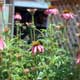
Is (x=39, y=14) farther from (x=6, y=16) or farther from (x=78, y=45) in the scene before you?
(x=78, y=45)

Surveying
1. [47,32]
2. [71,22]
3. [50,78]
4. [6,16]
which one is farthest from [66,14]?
[6,16]

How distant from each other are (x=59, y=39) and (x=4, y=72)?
0.48 metres

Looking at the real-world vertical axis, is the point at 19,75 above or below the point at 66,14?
below

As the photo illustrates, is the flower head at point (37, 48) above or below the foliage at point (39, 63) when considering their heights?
above

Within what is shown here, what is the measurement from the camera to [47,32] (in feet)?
7.78

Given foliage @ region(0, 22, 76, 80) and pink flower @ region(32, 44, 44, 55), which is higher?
pink flower @ region(32, 44, 44, 55)

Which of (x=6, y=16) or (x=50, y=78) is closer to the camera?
(x=50, y=78)

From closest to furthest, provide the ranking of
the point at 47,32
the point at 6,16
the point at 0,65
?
the point at 0,65 → the point at 47,32 → the point at 6,16

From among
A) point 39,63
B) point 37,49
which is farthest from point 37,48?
point 39,63

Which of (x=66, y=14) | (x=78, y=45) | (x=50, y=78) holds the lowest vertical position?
(x=50, y=78)

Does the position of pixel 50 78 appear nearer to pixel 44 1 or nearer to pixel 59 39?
pixel 59 39

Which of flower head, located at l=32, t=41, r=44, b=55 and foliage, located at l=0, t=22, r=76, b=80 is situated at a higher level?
flower head, located at l=32, t=41, r=44, b=55

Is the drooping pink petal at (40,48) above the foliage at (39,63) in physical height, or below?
above

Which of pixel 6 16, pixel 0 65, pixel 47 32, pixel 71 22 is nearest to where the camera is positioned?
pixel 0 65
